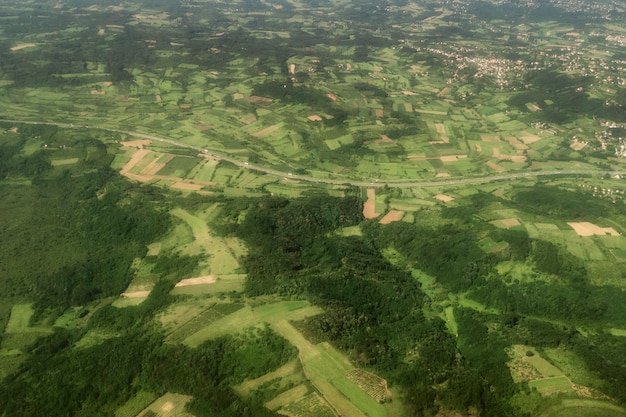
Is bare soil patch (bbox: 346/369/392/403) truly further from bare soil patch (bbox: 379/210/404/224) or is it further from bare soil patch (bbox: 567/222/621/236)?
bare soil patch (bbox: 567/222/621/236)

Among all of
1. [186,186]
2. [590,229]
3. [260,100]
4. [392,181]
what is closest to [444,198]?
[392,181]

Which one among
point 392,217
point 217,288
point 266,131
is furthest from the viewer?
point 266,131

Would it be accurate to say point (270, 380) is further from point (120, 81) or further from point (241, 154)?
point (120, 81)

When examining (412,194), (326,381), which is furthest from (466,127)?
(326,381)

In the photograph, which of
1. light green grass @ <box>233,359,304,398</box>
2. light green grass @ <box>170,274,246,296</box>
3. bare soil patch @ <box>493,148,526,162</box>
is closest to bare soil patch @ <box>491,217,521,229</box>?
bare soil patch @ <box>493,148,526,162</box>

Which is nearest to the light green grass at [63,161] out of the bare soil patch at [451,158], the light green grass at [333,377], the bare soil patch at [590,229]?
the light green grass at [333,377]

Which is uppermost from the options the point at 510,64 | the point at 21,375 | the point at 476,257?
the point at 510,64

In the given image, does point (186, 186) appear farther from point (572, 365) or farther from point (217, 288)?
point (572, 365)
